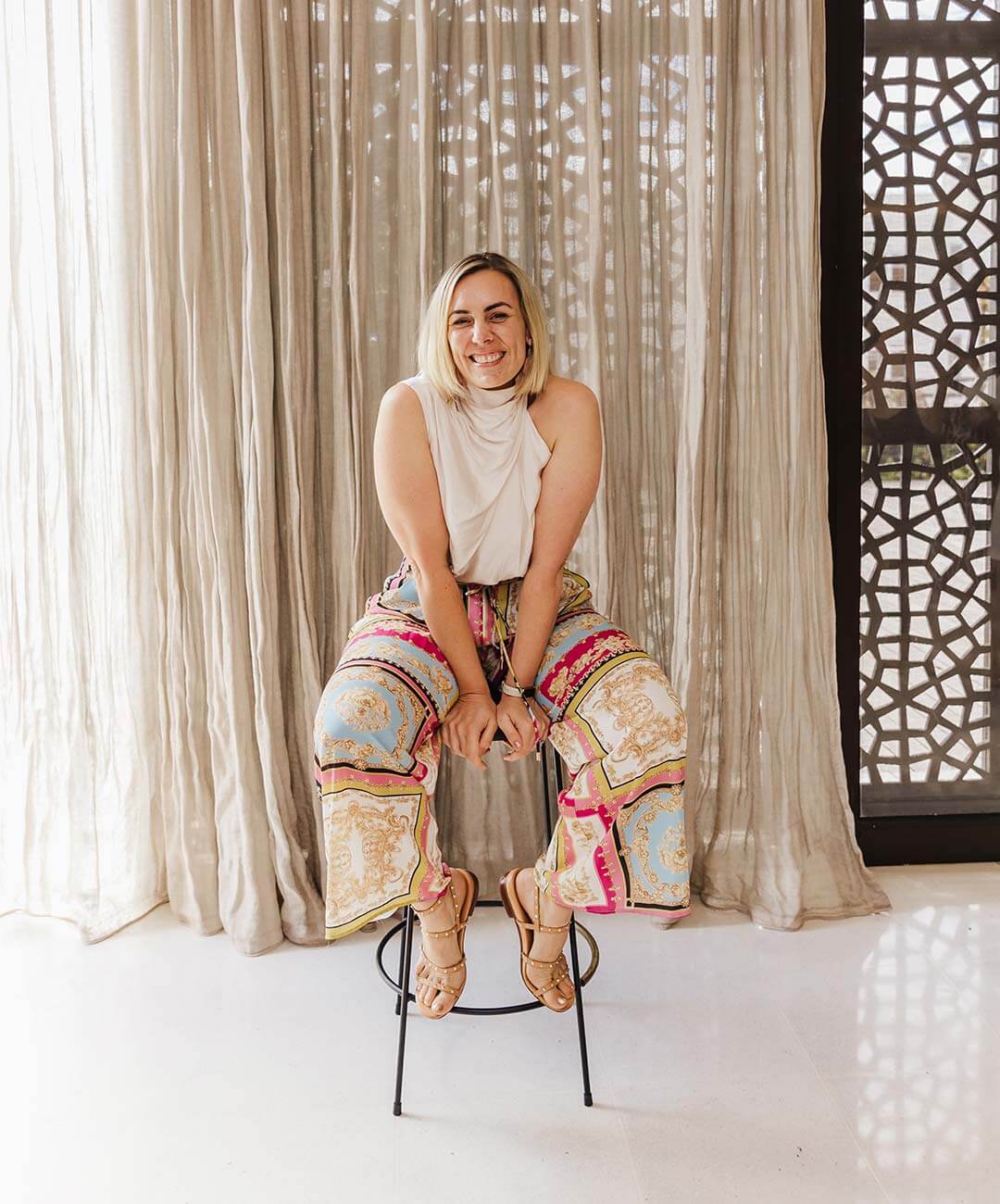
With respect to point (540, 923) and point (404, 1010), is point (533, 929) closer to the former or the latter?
point (540, 923)

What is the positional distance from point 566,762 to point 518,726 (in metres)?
0.12

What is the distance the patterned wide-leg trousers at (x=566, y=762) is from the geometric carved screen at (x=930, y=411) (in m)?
1.05

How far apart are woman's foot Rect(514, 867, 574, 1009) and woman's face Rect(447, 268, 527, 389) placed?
0.94 meters

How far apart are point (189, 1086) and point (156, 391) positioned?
143cm

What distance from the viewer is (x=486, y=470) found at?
211 centimetres

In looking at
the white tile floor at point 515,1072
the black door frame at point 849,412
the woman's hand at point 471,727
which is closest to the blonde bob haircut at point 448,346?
the woman's hand at point 471,727

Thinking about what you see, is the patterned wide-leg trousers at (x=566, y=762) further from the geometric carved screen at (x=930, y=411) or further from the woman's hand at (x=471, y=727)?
the geometric carved screen at (x=930, y=411)

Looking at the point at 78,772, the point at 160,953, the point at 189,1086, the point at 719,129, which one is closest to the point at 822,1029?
the point at 189,1086

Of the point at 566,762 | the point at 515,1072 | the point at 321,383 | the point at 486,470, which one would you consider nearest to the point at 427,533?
the point at 486,470

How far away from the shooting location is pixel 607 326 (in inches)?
102

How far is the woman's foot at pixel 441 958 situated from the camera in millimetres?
1992

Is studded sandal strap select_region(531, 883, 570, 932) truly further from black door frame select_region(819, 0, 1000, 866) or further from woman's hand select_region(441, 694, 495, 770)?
black door frame select_region(819, 0, 1000, 866)

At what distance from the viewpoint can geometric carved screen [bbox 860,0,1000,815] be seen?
8.74 feet

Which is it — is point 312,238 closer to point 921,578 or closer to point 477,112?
point 477,112
